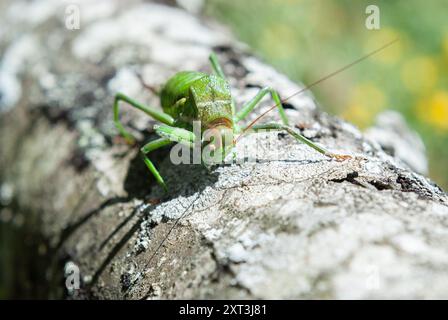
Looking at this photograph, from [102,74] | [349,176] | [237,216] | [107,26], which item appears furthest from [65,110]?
[349,176]

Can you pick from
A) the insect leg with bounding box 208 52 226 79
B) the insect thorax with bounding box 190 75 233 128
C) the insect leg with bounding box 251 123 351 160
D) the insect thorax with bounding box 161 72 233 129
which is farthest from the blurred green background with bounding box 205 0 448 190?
the insect leg with bounding box 251 123 351 160

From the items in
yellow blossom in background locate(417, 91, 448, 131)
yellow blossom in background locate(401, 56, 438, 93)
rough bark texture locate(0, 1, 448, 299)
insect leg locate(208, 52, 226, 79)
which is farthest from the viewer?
yellow blossom in background locate(401, 56, 438, 93)

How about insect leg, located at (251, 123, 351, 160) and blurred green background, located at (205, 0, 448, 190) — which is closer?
insect leg, located at (251, 123, 351, 160)

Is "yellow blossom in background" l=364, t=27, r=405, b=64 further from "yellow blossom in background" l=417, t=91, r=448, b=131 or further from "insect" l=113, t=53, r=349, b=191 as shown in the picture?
"insect" l=113, t=53, r=349, b=191

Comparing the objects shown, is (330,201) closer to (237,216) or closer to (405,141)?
(237,216)

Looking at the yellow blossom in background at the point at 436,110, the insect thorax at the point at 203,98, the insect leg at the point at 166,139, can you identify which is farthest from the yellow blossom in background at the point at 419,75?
the insect leg at the point at 166,139

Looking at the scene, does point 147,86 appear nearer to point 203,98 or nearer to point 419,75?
point 203,98
